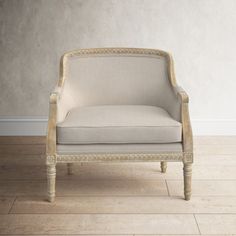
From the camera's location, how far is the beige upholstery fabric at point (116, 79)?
2.79 m

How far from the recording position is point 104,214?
221 centimetres

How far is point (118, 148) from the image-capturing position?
2299mm

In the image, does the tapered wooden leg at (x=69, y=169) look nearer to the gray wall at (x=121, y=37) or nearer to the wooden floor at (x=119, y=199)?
the wooden floor at (x=119, y=199)

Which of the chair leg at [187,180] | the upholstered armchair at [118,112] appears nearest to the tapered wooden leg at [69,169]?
the upholstered armchair at [118,112]

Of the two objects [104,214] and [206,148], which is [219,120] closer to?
[206,148]

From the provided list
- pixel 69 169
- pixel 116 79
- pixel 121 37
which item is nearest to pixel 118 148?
pixel 69 169

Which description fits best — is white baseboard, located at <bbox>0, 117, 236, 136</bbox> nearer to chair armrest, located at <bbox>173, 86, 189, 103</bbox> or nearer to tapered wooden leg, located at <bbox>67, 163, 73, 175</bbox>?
tapered wooden leg, located at <bbox>67, 163, 73, 175</bbox>

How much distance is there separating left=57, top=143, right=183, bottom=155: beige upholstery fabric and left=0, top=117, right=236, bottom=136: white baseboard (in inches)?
51.6

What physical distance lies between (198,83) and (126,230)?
179cm

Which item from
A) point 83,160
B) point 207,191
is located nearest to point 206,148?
point 207,191

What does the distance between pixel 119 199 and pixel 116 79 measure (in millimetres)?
857

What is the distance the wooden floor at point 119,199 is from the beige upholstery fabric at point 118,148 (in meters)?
0.30

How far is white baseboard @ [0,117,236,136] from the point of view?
3.55 meters

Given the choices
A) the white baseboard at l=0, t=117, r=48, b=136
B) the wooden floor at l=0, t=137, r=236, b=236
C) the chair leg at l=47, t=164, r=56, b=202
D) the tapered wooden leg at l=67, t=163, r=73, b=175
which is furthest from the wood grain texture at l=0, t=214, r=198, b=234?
the white baseboard at l=0, t=117, r=48, b=136
